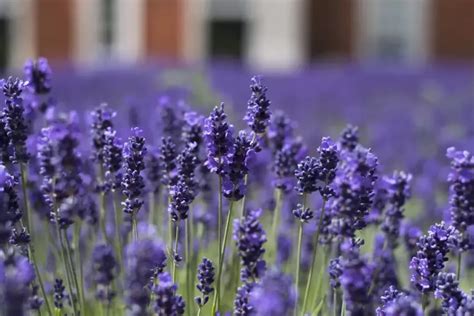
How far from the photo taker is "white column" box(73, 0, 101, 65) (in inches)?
677

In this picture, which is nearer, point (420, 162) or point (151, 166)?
point (151, 166)

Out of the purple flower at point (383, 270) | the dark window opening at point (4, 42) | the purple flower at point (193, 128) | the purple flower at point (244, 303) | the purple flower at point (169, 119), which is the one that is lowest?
the dark window opening at point (4, 42)

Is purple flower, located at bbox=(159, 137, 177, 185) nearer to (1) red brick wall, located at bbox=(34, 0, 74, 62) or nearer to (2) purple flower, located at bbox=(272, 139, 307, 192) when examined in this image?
(2) purple flower, located at bbox=(272, 139, 307, 192)

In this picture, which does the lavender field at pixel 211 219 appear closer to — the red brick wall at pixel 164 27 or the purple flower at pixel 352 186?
the purple flower at pixel 352 186

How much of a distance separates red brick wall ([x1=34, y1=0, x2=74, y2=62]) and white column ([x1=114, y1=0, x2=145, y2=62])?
3.35 ft

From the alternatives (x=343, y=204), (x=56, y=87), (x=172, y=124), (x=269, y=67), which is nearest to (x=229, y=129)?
(x=343, y=204)

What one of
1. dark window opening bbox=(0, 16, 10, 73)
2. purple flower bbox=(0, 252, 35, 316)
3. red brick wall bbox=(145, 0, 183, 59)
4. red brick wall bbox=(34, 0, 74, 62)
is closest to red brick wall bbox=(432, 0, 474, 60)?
red brick wall bbox=(145, 0, 183, 59)

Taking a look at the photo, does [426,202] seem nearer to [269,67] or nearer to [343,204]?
[343,204]

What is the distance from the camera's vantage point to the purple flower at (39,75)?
2.57m

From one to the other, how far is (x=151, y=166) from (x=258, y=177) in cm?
101

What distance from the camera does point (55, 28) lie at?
17.3 m

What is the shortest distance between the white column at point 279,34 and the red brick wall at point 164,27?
1.45m

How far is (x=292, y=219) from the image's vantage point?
3.41 meters

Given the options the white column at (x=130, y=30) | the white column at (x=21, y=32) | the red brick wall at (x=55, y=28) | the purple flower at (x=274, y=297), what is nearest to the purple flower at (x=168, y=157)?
the purple flower at (x=274, y=297)
